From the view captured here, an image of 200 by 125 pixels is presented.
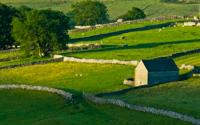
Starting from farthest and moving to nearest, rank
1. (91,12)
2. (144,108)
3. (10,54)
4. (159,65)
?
1. (91,12)
2. (10,54)
3. (159,65)
4. (144,108)

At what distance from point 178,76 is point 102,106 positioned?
18.4m

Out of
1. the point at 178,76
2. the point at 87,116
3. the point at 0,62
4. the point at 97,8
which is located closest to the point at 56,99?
the point at 87,116

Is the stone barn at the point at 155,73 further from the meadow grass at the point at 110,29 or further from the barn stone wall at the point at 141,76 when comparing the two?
the meadow grass at the point at 110,29

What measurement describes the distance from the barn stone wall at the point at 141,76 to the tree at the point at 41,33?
35.4 meters

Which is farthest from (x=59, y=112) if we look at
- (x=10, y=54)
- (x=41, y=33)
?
(x=10, y=54)

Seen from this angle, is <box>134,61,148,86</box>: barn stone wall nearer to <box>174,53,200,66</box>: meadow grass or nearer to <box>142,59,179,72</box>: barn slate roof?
<box>142,59,179,72</box>: barn slate roof

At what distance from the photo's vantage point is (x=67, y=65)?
102562 mm

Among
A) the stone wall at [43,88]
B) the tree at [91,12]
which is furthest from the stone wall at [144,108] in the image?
the tree at [91,12]

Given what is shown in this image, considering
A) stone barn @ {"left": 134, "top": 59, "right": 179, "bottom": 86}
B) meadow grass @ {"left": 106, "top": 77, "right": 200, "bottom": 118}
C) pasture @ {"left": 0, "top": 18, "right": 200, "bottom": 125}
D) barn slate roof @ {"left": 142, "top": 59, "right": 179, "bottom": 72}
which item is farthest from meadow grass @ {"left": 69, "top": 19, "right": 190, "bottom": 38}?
meadow grass @ {"left": 106, "top": 77, "right": 200, "bottom": 118}

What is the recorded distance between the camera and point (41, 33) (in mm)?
114500

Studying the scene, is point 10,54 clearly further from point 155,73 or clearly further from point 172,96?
point 172,96

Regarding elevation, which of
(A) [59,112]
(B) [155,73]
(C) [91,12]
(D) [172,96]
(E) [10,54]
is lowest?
(A) [59,112]

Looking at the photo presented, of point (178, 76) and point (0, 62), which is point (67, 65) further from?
point (178, 76)

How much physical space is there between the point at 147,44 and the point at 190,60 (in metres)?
23.6
